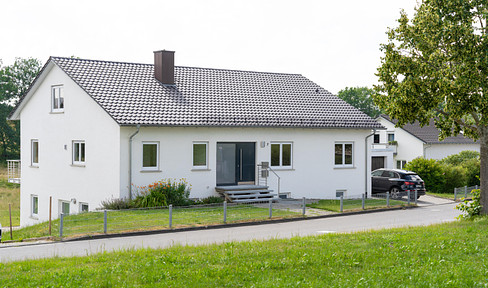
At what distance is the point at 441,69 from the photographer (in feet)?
54.5

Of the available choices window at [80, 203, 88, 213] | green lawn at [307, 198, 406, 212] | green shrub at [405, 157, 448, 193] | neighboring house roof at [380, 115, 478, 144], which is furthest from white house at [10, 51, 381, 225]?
neighboring house roof at [380, 115, 478, 144]

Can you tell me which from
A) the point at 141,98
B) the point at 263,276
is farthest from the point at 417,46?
the point at 141,98

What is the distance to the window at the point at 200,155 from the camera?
25.7 m

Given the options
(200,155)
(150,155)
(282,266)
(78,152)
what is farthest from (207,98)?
(282,266)

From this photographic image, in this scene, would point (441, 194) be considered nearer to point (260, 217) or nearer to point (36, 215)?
point (260, 217)

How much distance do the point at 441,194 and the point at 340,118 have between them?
8627 millimetres

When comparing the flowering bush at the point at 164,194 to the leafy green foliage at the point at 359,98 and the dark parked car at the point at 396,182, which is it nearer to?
the dark parked car at the point at 396,182

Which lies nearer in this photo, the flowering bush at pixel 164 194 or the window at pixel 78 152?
the flowering bush at pixel 164 194

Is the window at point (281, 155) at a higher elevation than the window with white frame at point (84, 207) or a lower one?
higher

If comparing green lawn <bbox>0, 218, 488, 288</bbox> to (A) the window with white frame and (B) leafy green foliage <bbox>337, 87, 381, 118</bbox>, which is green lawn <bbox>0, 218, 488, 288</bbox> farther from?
(B) leafy green foliage <bbox>337, 87, 381, 118</bbox>

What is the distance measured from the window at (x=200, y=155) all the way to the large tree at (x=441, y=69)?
9.66m

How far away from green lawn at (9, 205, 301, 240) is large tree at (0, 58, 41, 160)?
173 feet

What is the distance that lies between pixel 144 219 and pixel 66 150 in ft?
30.8

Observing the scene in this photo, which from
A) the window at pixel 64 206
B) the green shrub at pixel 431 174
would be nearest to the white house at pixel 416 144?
the green shrub at pixel 431 174
